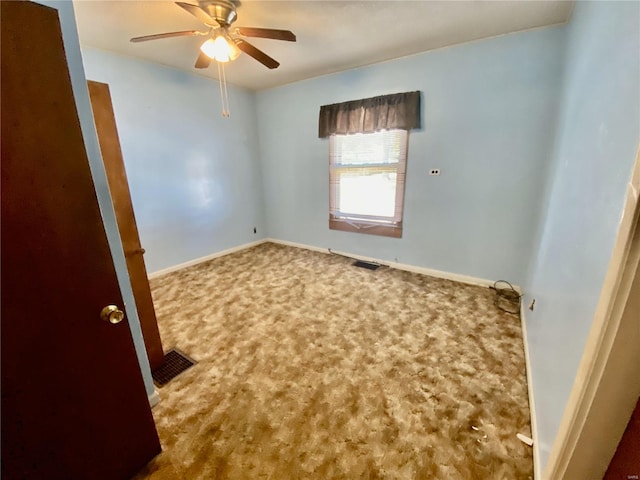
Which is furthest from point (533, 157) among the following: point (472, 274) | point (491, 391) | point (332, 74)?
point (332, 74)

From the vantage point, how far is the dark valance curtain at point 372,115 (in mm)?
2875

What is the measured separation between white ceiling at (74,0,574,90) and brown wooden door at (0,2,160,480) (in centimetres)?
170

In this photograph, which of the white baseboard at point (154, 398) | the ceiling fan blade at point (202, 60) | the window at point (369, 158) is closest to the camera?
the white baseboard at point (154, 398)

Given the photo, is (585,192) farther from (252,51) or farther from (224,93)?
(224,93)

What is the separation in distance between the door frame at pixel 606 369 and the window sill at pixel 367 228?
8.75 ft

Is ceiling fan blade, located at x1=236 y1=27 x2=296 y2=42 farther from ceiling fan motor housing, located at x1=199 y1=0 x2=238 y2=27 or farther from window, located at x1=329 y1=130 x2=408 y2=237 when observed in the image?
window, located at x1=329 y1=130 x2=408 y2=237

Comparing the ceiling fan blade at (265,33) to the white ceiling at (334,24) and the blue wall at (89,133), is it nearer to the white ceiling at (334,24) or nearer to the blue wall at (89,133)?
the white ceiling at (334,24)

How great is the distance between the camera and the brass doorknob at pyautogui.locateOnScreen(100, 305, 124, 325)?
938 millimetres

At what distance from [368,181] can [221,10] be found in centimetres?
223

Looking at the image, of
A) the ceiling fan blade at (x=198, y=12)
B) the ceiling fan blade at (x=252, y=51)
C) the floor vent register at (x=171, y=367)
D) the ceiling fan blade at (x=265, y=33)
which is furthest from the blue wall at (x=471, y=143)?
the floor vent register at (x=171, y=367)

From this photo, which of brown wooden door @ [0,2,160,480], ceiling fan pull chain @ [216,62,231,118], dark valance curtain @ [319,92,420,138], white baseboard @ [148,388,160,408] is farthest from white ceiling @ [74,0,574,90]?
white baseboard @ [148,388,160,408]

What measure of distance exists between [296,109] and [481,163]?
2.49m

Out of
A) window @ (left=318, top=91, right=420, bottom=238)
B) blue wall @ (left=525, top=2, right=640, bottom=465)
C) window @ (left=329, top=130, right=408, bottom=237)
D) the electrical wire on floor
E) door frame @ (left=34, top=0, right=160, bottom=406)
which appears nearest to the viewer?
blue wall @ (left=525, top=2, right=640, bottom=465)

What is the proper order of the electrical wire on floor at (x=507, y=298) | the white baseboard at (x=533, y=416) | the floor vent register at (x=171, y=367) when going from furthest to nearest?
the electrical wire on floor at (x=507, y=298) → the floor vent register at (x=171, y=367) → the white baseboard at (x=533, y=416)
